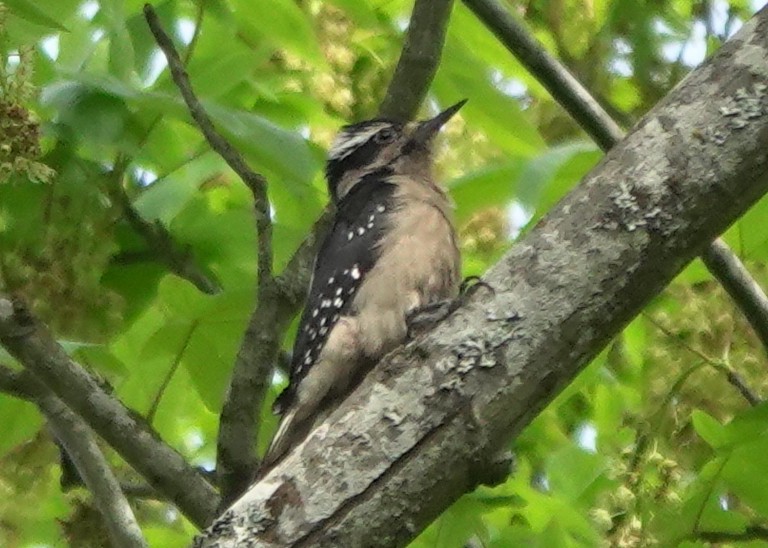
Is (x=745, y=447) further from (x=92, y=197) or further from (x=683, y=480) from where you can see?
(x=92, y=197)

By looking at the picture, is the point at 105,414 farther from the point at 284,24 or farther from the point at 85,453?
the point at 284,24

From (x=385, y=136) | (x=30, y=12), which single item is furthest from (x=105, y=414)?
(x=385, y=136)

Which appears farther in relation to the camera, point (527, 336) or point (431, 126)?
point (431, 126)

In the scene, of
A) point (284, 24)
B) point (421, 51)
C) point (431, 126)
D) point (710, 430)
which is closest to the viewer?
point (710, 430)

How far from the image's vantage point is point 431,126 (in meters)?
4.67

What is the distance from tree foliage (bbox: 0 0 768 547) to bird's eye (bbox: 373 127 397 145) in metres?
0.34

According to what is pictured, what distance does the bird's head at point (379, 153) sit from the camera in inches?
188

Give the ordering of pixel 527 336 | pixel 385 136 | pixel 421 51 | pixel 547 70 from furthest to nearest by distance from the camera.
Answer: pixel 385 136, pixel 547 70, pixel 421 51, pixel 527 336

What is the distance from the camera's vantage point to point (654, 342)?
359 cm

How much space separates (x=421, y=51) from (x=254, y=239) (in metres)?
0.74

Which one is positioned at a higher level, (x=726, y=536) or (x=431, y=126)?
(x=431, y=126)

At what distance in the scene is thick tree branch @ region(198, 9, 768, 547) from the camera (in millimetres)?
2527

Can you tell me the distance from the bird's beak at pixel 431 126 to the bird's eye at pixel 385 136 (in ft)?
0.31

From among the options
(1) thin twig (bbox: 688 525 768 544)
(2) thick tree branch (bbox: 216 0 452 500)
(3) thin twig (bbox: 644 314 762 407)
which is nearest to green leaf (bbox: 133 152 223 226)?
(2) thick tree branch (bbox: 216 0 452 500)
